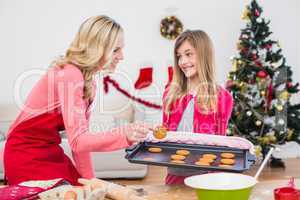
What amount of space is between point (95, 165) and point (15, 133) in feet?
7.73

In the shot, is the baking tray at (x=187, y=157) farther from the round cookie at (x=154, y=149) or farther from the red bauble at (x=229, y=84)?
the red bauble at (x=229, y=84)

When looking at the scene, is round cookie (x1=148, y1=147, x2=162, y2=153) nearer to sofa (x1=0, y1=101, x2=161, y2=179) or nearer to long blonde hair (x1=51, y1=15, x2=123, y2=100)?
long blonde hair (x1=51, y1=15, x2=123, y2=100)

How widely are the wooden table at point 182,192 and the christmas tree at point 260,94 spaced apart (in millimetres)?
2722

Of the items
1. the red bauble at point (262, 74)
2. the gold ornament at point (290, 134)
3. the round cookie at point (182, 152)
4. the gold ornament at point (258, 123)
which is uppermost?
the red bauble at point (262, 74)

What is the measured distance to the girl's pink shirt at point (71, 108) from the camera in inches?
65.9

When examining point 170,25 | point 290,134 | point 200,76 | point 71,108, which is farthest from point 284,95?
point 71,108

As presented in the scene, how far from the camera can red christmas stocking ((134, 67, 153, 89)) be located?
16.6ft

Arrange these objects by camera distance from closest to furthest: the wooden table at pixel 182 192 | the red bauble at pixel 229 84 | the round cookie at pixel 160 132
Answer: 1. the wooden table at pixel 182 192
2. the round cookie at pixel 160 132
3. the red bauble at pixel 229 84

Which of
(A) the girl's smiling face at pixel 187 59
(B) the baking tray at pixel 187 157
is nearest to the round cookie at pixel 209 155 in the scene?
(B) the baking tray at pixel 187 157

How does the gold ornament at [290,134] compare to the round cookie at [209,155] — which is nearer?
the round cookie at [209,155]

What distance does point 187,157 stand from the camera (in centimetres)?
181

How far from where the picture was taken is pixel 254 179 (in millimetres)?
1391

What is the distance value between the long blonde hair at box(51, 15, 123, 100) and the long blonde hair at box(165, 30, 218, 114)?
26.5 inches

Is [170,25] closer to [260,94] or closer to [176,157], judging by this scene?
[260,94]
